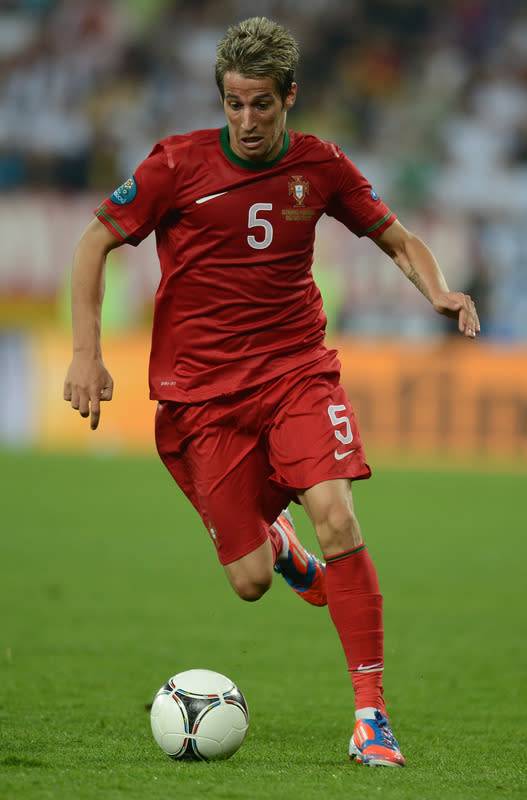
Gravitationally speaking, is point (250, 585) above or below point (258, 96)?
below

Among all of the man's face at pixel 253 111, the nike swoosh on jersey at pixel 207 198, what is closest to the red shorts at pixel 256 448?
the nike swoosh on jersey at pixel 207 198

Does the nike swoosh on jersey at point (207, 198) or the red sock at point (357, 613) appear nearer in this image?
the red sock at point (357, 613)

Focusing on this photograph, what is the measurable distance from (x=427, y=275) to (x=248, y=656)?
2.12 m

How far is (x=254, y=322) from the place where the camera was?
13.4 feet

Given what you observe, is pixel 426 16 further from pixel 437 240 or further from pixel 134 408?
pixel 134 408

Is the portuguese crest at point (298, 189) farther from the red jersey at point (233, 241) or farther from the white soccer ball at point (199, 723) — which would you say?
the white soccer ball at point (199, 723)

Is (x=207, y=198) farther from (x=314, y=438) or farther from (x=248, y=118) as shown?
(x=314, y=438)

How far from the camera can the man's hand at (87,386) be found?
370 cm

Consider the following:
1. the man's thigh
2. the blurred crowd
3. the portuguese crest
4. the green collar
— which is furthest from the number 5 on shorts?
the blurred crowd

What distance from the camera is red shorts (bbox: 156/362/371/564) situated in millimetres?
3869

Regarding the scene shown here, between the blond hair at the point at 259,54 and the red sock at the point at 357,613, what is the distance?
4.92 ft

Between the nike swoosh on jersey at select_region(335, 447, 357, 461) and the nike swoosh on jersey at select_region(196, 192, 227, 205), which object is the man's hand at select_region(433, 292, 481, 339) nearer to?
the nike swoosh on jersey at select_region(335, 447, 357, 461)

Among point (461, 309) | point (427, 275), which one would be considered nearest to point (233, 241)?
point (427, 275)

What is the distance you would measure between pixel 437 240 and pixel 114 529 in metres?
10.6
